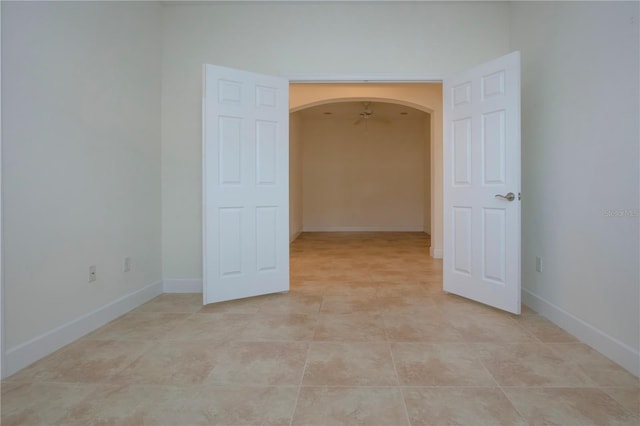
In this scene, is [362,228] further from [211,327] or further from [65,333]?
[65,333]

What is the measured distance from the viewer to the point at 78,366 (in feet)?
6.48

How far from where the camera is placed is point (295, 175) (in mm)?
8344

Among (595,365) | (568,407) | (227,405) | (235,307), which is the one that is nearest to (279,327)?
(235,307)

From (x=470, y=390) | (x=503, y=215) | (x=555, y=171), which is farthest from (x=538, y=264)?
(x=470, y=390)

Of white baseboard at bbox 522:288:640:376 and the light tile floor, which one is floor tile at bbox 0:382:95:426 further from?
white baseboard at bbox 522:288:640:376

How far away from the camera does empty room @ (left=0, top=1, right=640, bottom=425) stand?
1751mm

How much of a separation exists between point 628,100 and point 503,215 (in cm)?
113

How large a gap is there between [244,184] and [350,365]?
1.92 metres

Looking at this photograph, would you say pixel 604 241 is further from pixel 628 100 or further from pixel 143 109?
pixel 143 109

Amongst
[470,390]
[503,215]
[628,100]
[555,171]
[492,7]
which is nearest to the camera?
[470,390]

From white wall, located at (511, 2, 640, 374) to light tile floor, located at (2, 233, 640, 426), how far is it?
27 cm

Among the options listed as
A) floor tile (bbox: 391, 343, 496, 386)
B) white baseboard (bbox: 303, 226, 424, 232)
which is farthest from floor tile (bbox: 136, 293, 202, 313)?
white baseboard (bbox: 303, 226, 424, 232)

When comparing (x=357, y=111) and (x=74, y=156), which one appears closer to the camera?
(x=74, y=156)

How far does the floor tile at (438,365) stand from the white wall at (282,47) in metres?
2.32
